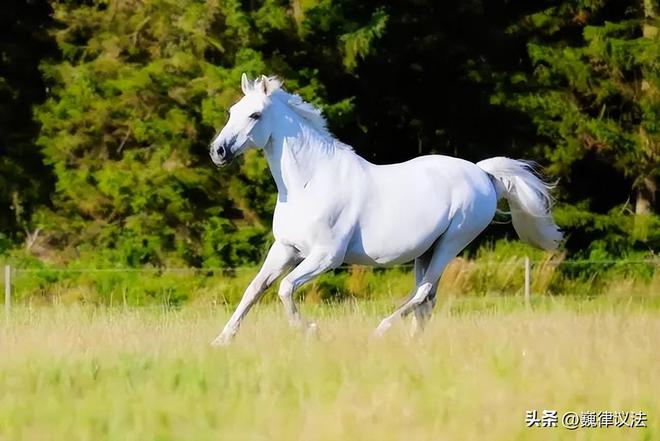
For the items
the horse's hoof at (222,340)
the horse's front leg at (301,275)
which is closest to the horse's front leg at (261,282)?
the horse's hoof at (222,340)

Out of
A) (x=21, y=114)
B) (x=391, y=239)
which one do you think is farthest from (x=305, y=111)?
(x=21, y=114)

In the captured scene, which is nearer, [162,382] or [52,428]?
[52,428]

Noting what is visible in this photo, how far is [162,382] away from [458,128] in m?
16.5

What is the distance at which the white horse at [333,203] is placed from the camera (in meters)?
8.95

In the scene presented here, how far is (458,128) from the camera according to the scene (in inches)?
899

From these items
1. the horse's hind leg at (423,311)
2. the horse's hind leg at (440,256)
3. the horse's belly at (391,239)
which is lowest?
the horse's hind leg at (423,311)

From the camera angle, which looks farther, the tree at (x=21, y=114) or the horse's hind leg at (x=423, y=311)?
the tree at (x=21, y=114)

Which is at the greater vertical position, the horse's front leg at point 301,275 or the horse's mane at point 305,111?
the horse's mane at point 305,111

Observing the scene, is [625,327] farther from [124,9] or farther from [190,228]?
[124,9]

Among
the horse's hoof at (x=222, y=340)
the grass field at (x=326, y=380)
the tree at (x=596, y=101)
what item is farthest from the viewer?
the tree at (x=596, y=101)

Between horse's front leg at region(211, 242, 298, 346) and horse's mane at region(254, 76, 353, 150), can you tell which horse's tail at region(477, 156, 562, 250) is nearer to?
horse's mane at region(254, 76, 353, 150)

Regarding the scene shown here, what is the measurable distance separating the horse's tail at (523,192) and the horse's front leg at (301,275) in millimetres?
2223

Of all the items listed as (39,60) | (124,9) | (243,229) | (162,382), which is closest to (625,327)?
(162,382)

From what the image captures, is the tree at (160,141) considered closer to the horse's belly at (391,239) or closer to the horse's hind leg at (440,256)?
the horse's hind leg at (440,256)
